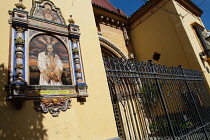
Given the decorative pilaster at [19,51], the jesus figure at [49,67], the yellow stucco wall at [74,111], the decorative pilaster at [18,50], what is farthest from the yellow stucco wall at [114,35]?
the decorative pilaster at [19,51]

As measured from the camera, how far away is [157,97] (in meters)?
4.55

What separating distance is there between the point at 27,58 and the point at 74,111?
4.20 ft

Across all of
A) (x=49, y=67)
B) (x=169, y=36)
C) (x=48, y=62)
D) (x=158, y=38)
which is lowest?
(x=49, y=67)

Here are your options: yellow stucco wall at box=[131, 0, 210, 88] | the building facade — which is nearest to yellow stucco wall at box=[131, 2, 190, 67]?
yellow stucco wall at box=[131, 0, 210, 88]

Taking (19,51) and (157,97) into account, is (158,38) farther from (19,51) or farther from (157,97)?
(19,51)

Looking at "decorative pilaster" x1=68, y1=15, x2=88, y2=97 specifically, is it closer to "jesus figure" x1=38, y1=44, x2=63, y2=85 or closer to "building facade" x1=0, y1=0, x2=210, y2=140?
"building facade" x1=0, y1=0, x2=210, y2=140

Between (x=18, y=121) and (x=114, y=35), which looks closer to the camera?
(x=18, y=121)

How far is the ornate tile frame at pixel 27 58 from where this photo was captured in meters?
2.32

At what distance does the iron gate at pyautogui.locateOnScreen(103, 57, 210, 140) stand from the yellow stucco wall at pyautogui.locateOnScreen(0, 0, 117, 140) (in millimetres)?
319

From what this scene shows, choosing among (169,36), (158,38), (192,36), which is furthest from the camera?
(158,38)

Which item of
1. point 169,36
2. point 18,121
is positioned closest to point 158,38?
point 169,36

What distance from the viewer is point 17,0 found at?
2855mm

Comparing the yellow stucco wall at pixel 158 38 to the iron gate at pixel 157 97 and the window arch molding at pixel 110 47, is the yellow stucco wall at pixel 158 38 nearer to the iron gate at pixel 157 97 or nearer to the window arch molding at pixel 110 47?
the iron gate at pixel 157 97

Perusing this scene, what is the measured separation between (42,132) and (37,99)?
20.6 inches
